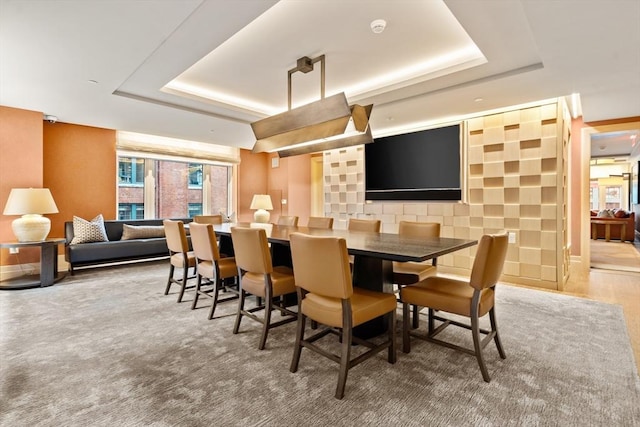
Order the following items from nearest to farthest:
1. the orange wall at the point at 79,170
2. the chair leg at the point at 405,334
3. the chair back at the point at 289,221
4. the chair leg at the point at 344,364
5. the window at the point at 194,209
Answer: the chair leg at the point at 344,364 → the chair leg at the point at 405,334 → the chair back at the point at 289,221 → the orange wall at the point at 79,170 → the window at the point at 194,209

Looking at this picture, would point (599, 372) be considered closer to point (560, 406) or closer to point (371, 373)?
point (560, 406)

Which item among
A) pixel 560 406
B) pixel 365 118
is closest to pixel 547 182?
pixel 365 118

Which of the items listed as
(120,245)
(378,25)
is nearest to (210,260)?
(378,25)

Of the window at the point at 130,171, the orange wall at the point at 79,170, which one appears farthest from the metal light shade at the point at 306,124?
the window at the point at 130,171

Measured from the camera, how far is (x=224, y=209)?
7422mm

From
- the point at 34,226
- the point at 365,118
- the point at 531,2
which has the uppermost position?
the point at 531,2

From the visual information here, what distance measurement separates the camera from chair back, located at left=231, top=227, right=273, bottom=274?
224 centimetres

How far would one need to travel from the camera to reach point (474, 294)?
1.89 m

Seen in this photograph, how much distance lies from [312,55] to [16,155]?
4218mm

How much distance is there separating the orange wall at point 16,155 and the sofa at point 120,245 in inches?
27.6

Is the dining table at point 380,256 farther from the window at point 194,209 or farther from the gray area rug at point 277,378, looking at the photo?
the window at point 194,209

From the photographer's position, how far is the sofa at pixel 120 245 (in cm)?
455

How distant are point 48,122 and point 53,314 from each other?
3.48 m

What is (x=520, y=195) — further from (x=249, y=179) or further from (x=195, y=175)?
(x=195, y=175)
